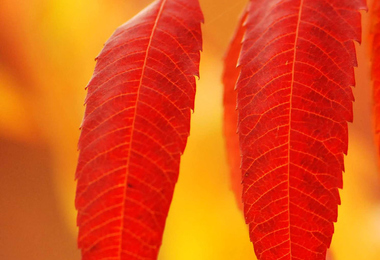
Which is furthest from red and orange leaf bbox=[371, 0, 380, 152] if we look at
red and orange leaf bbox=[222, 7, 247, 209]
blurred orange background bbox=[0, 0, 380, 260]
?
blurred orange background bbox=[0, 0, 380, 260]

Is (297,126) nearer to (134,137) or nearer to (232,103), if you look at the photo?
(134,137)

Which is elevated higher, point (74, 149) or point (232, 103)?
point (74, 149)

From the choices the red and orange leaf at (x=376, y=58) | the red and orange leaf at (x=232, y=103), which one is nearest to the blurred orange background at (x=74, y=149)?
the red and orange leaf at (x=232, y=103)

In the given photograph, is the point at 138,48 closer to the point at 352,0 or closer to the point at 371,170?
the point at 352,0

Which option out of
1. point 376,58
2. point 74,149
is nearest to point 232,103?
point 376,58

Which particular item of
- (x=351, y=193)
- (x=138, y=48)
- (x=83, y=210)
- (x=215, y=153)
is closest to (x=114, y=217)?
(x=83, y=210)
